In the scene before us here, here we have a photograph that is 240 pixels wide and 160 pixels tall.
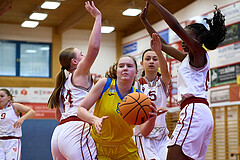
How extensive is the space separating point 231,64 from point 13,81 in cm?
1098

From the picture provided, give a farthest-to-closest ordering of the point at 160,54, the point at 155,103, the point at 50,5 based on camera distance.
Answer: the point at 50,5, the point at 155,103, the point at 160,54

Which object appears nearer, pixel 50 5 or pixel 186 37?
pixel 186 37

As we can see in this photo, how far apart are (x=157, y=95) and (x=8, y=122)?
4.32 metres

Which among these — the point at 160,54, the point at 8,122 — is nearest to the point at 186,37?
the point at 160,54

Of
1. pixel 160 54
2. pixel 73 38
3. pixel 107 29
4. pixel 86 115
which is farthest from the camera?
pixel 73 38

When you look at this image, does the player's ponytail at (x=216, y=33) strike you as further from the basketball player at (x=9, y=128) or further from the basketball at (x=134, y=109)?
the basketball player at (x=9, y=128)

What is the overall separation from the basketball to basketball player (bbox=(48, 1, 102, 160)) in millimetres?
616

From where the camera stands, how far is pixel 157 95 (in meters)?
5.98

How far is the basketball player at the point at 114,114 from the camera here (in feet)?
13.2

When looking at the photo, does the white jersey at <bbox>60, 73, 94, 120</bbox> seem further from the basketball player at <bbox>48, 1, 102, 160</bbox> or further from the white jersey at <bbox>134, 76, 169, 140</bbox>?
the white jersey at <bbox>134, 76, 169, 140</bbox>

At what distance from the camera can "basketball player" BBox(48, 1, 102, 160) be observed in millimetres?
4129

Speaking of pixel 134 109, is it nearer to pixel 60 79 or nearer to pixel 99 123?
pixel 99 123

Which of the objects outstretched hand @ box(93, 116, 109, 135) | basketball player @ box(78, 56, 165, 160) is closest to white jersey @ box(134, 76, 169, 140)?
basketball player @ box(78, 56, 165, 160)

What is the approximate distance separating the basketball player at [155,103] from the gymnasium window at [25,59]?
14.2m
